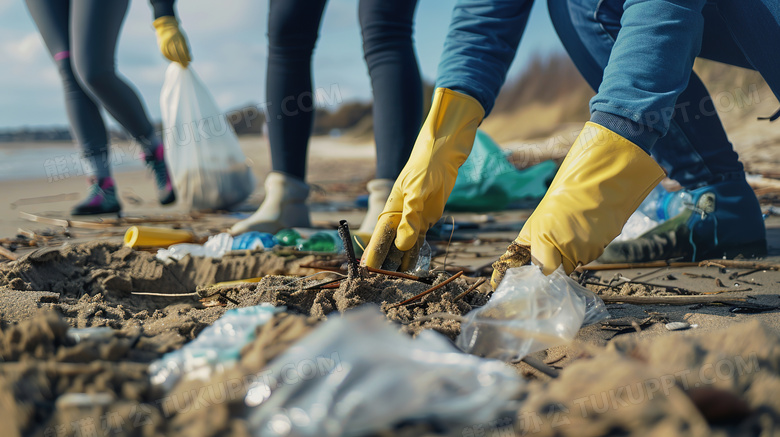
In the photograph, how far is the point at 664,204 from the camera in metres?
2.45

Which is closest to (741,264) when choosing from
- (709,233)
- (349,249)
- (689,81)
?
(709,233)

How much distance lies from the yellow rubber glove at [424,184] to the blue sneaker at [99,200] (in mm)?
2930

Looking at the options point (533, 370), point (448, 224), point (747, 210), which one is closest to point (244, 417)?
point (533, 370)

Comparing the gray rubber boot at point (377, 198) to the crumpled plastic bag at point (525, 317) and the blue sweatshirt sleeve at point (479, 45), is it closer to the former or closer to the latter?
the blue sweatshirt sleeve at point (479, 45)

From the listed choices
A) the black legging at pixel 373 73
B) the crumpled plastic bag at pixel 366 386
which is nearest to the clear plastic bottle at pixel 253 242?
the black legging at pixel 373 73

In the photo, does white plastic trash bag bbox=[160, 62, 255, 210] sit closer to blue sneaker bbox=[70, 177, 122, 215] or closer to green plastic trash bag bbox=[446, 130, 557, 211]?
blue sneaker bbox=[70, 177, 122, 215]

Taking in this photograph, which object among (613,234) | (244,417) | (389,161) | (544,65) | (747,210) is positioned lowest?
(544,65)

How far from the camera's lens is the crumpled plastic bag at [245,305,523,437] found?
27.1 inches

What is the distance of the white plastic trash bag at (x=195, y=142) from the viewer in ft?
11.7

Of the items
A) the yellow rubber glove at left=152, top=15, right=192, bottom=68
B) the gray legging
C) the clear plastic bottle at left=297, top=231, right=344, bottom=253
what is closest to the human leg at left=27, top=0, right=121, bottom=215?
the gray legging

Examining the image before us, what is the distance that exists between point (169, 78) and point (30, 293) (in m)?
2.35

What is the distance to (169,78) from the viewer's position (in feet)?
11.7

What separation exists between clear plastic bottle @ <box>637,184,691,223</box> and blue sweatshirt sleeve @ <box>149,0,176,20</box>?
8.99 feet

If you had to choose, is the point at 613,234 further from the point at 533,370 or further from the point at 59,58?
the point at 59,58
